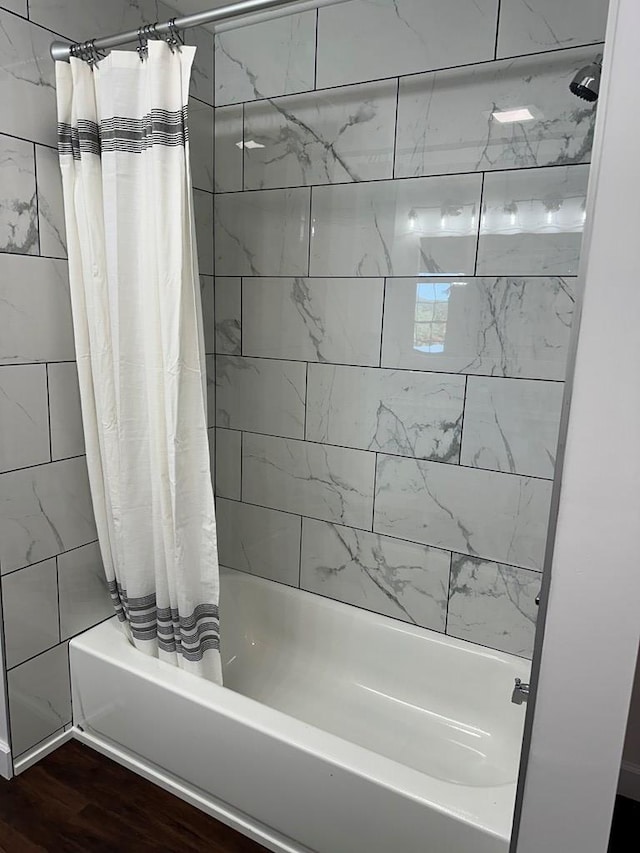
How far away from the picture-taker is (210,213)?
2.36 m

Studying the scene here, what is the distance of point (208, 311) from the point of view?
242 cm

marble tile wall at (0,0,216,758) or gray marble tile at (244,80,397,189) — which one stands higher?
gray marble tile at (244,80,397,189)

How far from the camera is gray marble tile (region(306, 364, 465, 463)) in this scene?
2.01m

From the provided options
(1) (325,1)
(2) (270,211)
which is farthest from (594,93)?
(2) (270,211)

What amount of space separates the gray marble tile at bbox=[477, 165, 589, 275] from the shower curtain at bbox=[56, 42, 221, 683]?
3.02 ft

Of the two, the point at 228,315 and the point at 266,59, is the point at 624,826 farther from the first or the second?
the point at 266,59

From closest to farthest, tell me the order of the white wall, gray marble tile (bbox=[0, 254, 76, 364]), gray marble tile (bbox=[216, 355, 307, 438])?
the white wall
gray marble tile (bbox=[0, 254, 76, 364])
gray marble tile (bbox=[216, 355, 307, 438])

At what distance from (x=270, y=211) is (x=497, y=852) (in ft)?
6.86

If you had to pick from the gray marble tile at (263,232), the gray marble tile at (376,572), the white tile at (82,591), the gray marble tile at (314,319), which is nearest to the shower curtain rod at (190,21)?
the gray marble tile at (263,232)

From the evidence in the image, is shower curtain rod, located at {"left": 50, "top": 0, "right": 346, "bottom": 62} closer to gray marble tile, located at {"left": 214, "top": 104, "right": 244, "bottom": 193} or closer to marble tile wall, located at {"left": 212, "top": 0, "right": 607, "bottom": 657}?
marble tile wall, located at {"left": 212, "top": 0, "right": 607, "bottom": 657}

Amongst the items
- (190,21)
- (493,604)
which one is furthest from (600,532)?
(190,21)

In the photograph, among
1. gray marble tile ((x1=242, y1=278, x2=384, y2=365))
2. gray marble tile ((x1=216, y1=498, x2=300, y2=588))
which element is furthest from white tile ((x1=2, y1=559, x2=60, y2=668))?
gray marble tile ((x1=242, y1=278, x2=384, y2=365))

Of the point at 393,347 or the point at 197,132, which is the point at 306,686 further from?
the point at 197,132

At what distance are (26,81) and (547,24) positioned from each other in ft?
4.90
